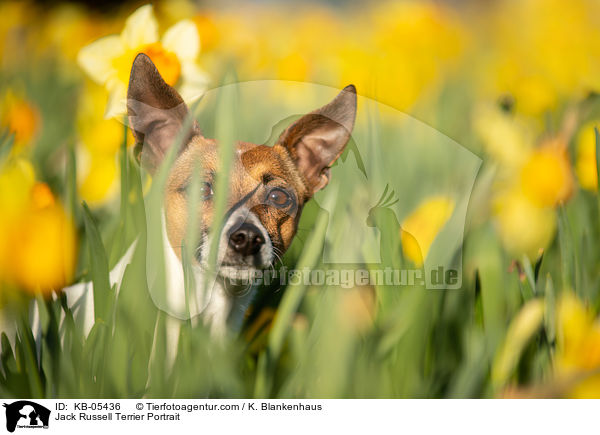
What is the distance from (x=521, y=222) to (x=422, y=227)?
0.50ft

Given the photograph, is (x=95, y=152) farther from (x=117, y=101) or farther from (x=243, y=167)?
(x=243, y=167)

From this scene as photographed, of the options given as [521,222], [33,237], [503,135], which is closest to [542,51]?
[503,135]

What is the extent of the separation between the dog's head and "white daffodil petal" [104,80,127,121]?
15mm

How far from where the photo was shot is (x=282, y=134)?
700 mm

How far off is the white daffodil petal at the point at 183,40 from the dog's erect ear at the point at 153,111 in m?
0.05

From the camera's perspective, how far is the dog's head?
0.63m

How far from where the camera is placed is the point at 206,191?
2.08 feet

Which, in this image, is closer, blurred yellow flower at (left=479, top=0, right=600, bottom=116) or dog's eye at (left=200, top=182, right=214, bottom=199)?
dog's eye at (left=200, top=182, right=214, bottom=199)

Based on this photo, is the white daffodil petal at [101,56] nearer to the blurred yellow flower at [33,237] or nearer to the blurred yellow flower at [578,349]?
the blurred yellow flower at [33,237]

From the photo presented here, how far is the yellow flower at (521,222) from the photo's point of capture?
715 mm

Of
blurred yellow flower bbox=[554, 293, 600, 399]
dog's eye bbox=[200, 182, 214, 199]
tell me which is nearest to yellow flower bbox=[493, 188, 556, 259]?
blurred yellow flower bbox=[554, 293, 600, 399]

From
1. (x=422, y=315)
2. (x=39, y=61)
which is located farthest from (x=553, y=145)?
(x=39, y=61)

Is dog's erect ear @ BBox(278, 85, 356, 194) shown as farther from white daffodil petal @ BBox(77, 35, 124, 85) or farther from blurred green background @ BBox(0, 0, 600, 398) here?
white daffodil petal @ BBox(77, 35, 124, 85)

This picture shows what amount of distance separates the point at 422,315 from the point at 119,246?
0.37 meters
